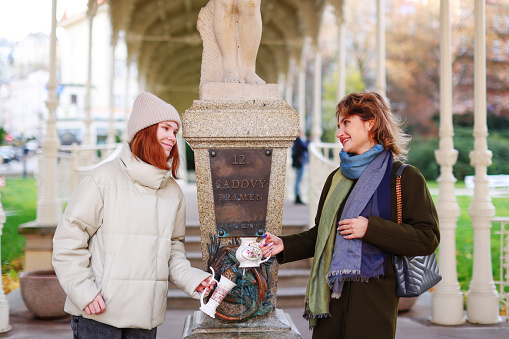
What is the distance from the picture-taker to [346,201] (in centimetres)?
266

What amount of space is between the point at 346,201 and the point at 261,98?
1068mm

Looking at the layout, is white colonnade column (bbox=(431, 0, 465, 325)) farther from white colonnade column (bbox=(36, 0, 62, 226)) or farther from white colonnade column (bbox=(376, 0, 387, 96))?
white colonnade column (bbox=(36, 0, 62, 226))

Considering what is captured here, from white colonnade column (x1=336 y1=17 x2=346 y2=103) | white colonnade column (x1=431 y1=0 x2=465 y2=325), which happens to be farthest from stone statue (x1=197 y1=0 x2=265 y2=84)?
white colonnade column (x1=336 y1=17 x2=346 y2=103)

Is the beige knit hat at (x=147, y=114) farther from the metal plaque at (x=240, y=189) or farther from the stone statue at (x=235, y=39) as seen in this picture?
the stone statue at (x=235, y=39)

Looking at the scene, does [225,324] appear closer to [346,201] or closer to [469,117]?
[346,201]

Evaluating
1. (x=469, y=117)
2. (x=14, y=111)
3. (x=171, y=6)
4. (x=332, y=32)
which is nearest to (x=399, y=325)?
(x=171, y=6)

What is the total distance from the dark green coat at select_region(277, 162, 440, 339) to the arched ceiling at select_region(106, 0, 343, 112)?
9003 millimetres

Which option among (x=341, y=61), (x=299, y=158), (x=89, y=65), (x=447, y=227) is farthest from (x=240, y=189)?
(x=89, y=65)

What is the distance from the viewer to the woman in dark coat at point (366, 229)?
2486mm

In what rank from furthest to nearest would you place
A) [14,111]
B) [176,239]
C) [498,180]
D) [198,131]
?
[14,111] < [498,180] < [198,131] < [176,239]

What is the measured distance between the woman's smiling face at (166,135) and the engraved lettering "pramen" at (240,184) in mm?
519

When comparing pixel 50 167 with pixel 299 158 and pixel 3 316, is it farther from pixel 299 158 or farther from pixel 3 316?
pixel 299 158

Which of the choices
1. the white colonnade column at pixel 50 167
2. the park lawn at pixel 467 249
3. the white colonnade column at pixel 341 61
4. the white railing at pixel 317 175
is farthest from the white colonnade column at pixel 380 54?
the white colonnade column at pixel 50 167

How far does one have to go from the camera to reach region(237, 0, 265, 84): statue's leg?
3654 mm
